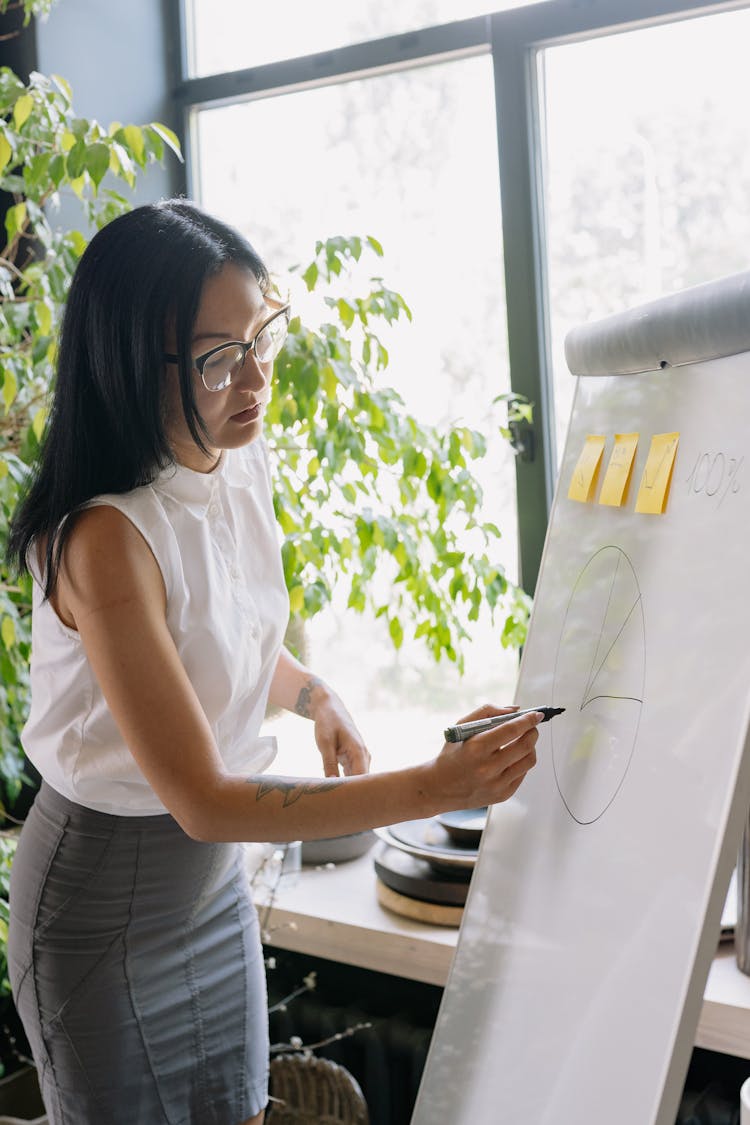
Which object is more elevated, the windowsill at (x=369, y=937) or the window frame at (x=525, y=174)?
the window frame at (x=525, y=174)

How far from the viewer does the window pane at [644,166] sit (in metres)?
1.90

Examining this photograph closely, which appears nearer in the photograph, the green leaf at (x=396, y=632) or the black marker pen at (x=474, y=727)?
the black marker pen at (x=474, y=727)

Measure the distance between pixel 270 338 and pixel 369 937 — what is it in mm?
986

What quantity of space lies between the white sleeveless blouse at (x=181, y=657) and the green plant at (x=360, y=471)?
0.50 meters

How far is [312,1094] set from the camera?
5.94 ft

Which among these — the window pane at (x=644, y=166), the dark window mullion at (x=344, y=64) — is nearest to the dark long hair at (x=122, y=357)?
the window pane at (x=644, y=166)

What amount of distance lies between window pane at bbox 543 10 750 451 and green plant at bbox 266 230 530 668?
30 cm

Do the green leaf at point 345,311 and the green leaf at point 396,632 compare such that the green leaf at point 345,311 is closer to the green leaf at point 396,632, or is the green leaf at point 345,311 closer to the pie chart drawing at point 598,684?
the green leaf at point 396,632

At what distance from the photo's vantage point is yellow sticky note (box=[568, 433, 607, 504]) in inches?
43.8

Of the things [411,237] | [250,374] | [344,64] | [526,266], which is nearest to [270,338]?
[250,374]

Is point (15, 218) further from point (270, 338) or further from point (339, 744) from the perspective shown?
point (339, 744)

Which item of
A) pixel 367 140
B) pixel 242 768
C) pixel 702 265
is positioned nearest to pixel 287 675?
pixel 242 768

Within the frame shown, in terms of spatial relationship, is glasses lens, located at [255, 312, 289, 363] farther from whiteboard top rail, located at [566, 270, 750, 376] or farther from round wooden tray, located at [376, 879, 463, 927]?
round wooden tray, located at [376, 879, 463, 927]

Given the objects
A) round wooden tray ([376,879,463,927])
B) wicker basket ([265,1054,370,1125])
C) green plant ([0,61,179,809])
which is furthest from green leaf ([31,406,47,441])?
wicker basket ([265,1054,370,1125])
